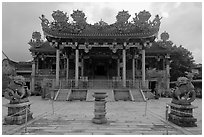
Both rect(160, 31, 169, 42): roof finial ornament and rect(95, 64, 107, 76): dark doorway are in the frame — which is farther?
rect(160, 31, 169, 42): roof finial ornament

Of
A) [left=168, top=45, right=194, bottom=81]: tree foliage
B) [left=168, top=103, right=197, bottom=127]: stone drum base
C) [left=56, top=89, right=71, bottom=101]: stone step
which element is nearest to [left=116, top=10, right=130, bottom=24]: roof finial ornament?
[left=56, top=89, right=71, bottom=101]: stone step

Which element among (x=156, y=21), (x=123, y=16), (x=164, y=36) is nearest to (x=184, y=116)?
(x=156, y=21)

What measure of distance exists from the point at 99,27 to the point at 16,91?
48.6 ft

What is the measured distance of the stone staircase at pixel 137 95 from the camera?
16158 mm

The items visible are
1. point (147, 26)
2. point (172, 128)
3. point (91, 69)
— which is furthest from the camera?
point (91, 69)

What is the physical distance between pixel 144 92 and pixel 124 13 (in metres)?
8.53

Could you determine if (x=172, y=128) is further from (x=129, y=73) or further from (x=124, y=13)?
(x=129, y=73)

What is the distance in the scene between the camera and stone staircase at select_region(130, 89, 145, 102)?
16158 millimetres

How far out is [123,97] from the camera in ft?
56.6

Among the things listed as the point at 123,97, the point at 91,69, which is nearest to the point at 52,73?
the point at 91,69

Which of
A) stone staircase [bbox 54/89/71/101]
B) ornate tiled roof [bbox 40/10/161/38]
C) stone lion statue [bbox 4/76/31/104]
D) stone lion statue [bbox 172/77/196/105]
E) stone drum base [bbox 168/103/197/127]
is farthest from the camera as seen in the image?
ornate tiled roof [bbox 40/10/161/38]

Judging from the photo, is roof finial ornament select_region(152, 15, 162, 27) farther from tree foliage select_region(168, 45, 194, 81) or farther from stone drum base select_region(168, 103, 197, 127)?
stone drum base select_region(168, 103, 197, 127)

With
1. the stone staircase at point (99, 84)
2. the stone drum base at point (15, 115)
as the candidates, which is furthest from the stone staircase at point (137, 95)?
the stone drum base at point (15, 115)

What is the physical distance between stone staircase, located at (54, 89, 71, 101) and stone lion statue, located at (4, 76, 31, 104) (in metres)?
9.37
